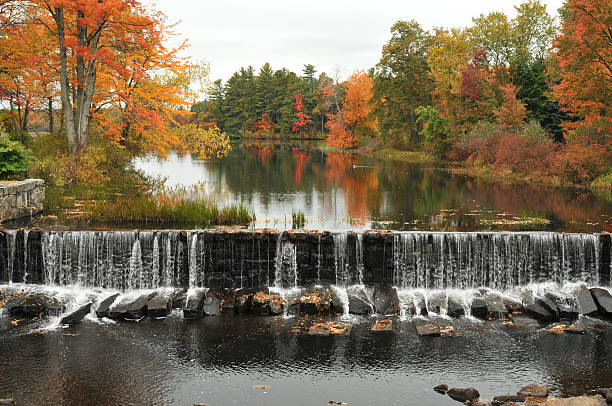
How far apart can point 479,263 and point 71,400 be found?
430 inches

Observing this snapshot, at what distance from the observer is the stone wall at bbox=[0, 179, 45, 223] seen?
52.9 ft

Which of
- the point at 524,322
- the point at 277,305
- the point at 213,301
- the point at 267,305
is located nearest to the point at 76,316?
the point at 213,301

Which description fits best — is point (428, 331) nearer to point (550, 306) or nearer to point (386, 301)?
point (386, 301)

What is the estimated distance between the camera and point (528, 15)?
4631 cm

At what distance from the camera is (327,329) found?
447 inches

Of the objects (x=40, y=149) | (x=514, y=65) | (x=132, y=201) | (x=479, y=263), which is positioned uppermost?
(x=514, y=65)

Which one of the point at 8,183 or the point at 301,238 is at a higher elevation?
the point at 8,183

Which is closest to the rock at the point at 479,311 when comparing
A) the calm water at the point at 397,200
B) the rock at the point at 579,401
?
the rock at the point at 579,401

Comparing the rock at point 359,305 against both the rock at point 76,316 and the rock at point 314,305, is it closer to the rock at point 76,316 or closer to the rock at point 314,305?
the rock at point 314,305

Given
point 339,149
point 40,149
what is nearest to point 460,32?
point 339,149

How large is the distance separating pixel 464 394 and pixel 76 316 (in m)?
8.83

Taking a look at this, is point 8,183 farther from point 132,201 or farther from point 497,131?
point 497,131

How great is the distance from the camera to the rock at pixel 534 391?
8.34m

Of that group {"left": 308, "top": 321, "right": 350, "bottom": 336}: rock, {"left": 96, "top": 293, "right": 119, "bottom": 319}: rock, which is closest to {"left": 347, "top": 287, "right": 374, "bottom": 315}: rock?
{"left": 308, "top": 321, "right": 350, "bottom": 336}: rock
